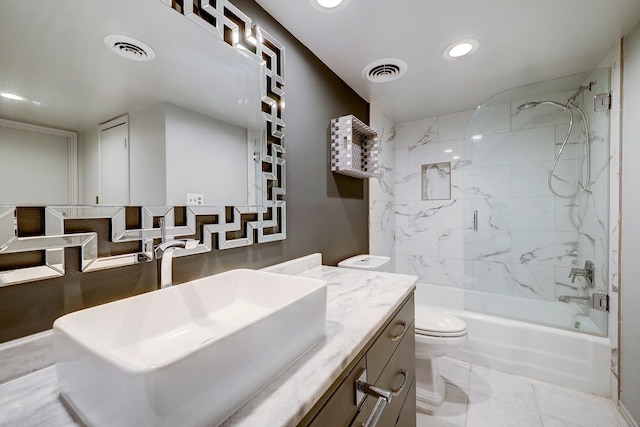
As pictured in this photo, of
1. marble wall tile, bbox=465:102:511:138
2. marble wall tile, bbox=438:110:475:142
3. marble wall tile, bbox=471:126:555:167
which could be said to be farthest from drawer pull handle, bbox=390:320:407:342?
marble wall tile, bbox=438:110:475:142

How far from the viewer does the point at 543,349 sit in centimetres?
186

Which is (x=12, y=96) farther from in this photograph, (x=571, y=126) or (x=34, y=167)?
(x=571, y=126)

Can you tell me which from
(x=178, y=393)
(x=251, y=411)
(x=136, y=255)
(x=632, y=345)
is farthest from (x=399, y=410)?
(x=632, y=345)

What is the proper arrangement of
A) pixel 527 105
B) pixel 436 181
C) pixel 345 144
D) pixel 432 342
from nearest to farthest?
pixel 432 342
pixel 345 144
pixel 527 105
pixel 436 181

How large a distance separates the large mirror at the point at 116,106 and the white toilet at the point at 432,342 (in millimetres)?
1217

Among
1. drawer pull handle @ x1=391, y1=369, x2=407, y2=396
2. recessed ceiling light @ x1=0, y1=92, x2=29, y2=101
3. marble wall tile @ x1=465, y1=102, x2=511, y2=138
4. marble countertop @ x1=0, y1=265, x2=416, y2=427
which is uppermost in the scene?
marble wall tile @ x1=465, y1=102, x2=511, y2=138

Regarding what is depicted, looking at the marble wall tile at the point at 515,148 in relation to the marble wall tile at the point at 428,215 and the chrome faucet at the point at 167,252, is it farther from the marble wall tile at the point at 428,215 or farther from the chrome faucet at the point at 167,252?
the chrome faucet at the point at 167,252

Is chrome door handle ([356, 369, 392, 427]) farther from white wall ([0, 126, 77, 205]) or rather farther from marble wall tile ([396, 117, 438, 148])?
marble wall tile ([396, 117, 438, 148])

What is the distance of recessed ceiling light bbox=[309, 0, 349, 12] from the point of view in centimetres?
124

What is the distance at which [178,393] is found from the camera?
1.22 feet

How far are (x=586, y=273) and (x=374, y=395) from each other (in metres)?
2.22

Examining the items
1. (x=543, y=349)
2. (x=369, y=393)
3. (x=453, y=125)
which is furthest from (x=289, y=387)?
(x=453, y=125)

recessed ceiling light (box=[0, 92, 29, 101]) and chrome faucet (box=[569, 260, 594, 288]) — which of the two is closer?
recessed ceiling light (box=[0, 92, 29, 101])

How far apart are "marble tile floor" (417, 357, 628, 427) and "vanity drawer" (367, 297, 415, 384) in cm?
86
